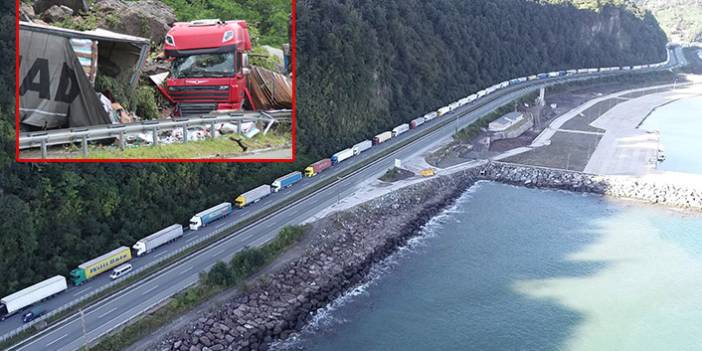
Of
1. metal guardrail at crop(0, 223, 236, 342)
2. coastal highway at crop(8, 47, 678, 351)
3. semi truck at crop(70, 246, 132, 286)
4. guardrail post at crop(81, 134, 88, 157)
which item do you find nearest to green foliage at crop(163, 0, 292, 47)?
guardrail post at crop(81, 134, 88, 157)

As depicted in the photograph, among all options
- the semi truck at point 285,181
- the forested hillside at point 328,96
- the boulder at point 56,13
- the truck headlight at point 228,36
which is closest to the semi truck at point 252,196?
the semi truck at point 285,181

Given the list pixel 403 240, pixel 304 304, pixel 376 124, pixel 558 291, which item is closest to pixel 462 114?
pixel 376 124

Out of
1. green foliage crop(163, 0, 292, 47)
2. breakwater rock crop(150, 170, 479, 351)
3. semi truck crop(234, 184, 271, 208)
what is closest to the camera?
green foliage crop(163, 0, 292, 47)

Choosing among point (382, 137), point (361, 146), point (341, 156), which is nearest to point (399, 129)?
point (382, 137)

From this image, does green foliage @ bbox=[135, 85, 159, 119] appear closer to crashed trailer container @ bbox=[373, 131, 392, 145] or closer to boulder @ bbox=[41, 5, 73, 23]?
boulder @ bbox=[41, 5, 73, 23]

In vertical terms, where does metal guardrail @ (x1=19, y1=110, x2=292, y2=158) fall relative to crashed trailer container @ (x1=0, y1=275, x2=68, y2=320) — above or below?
above

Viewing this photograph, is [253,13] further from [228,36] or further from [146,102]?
[146,102]
